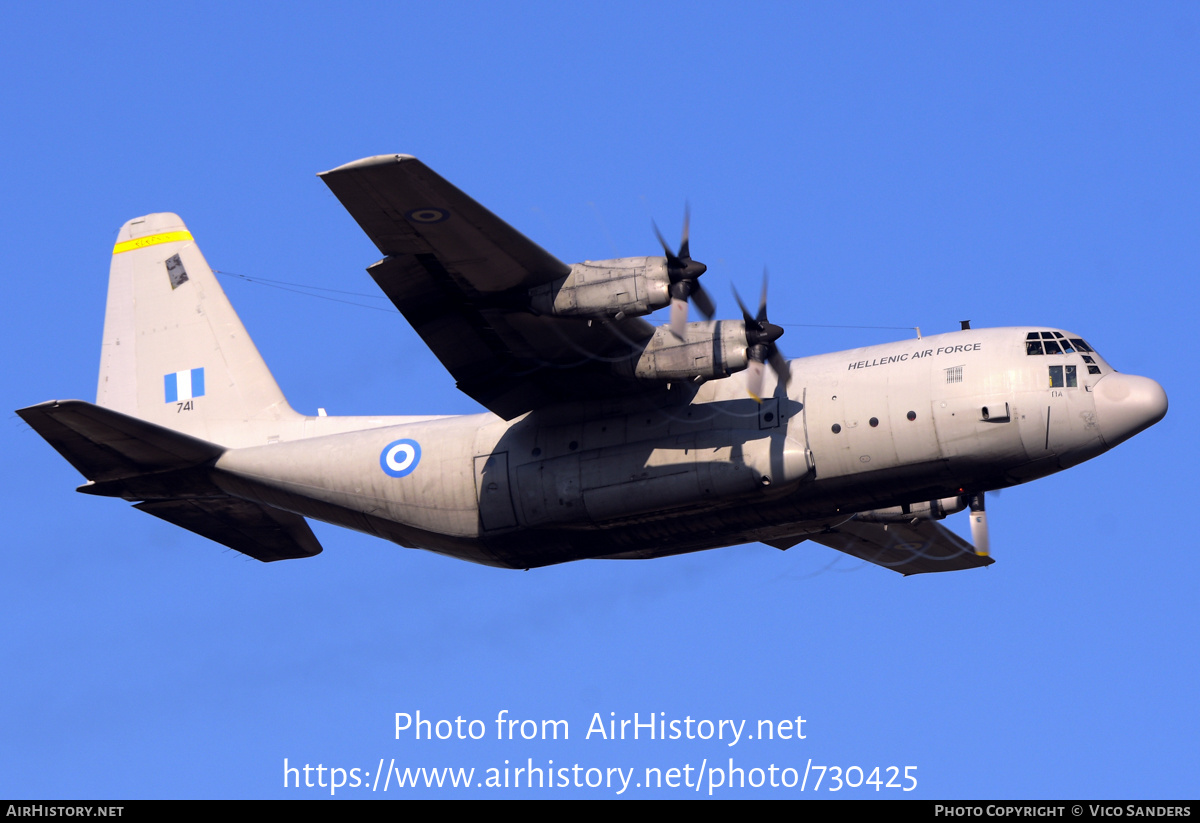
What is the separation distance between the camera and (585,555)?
24.7m

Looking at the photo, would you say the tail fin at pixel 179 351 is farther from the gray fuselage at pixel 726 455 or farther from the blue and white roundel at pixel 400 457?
the blue and white roundel at pixel 400 457

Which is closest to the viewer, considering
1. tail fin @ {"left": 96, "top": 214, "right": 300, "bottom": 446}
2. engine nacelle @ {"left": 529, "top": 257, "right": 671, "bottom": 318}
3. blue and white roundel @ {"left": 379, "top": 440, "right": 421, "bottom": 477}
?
engine nacelle @ {"left": 529, "top": 257, "right": 671, "bottom": 318}

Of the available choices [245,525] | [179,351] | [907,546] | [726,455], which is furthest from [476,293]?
[907,546]

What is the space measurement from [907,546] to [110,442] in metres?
14.5

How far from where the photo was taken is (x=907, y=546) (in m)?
28.0

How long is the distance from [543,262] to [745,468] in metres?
4.38

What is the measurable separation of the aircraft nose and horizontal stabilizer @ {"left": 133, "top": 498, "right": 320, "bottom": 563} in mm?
13965

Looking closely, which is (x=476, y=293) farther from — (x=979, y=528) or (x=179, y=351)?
(x=979, y=528)

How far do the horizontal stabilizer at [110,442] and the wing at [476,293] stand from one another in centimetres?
493

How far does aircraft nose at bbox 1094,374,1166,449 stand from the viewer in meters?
21.6

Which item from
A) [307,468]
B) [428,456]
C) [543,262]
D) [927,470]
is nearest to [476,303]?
[543,262]

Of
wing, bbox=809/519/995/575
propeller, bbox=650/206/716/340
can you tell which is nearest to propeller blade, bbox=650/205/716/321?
propeller, bbox=650/206/716/340

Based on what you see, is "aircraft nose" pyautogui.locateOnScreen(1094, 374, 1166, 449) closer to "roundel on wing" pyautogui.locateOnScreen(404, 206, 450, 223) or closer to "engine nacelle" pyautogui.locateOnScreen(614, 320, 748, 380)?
"engine nacelle" pyautogui.locateOnScreen(614, 320, 748, 380)

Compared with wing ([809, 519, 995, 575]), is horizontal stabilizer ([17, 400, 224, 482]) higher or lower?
higher
